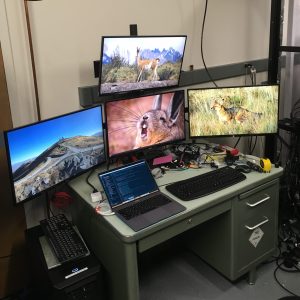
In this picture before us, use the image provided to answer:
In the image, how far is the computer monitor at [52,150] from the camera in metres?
1.62

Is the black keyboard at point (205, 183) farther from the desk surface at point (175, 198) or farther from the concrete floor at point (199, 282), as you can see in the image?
the concrete floor at point (199, 282)

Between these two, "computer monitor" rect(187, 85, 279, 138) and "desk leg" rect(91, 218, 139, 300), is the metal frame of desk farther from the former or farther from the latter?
"computer monitor" rect(187, 85, 279, 138)

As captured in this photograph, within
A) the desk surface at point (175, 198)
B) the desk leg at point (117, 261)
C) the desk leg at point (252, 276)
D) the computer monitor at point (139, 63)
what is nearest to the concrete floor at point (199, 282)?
the desk leg at point (252, 276)

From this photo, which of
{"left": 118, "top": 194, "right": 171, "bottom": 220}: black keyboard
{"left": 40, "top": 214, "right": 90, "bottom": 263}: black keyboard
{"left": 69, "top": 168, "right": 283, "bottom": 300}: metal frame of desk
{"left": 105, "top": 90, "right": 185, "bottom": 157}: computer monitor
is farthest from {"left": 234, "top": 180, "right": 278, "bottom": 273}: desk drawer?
{"left": 40, "top": 214, "right": 90, "bottom": 263}: black keyboard

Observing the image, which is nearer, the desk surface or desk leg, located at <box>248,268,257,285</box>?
the desk surface

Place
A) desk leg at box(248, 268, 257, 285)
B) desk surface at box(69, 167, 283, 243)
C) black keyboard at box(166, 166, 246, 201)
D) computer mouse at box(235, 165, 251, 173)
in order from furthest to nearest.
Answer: desk leg at box(248, 268, 257, 285)
computer mouse at box(235, 165, 251, 173)
black keyboard at box(166, 166, 246, 201)
desk surface at box(69, 167, 283, 243)

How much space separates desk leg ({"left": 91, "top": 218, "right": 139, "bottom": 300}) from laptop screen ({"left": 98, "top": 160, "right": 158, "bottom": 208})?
150mm

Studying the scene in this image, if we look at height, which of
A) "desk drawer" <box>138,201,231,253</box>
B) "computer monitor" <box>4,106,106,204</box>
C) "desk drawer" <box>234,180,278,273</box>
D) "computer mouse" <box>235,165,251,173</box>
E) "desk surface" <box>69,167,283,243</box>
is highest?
"computer monitor" <box>4,106,106,204</box>

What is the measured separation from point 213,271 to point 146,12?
1.67 meters

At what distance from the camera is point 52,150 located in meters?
1.77

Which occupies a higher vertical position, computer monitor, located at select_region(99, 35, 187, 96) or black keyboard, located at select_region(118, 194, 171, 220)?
computer monitor, located at select_region(99, 35, 187, 96)

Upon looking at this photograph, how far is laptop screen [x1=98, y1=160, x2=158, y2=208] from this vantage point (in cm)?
175

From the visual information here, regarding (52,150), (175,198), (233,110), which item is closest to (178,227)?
(175,198)

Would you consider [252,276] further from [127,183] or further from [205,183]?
[127,183]
